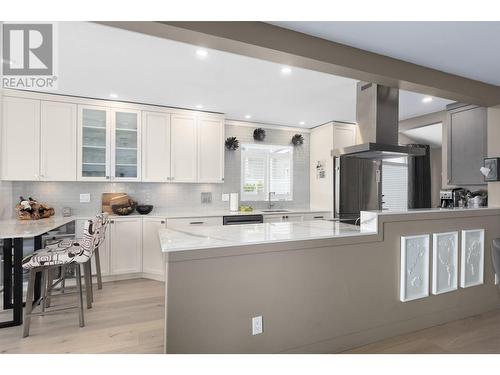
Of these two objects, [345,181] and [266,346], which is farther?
[345,181]

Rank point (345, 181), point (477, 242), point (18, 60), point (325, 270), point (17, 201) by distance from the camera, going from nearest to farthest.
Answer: point (325, 270)
point (18, 60)
point (477, 242)
point (17, 201)
point (345, 181)

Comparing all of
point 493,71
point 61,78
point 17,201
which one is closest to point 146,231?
point 17,201

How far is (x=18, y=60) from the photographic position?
2.65 m

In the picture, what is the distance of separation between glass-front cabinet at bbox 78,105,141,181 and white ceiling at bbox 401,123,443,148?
189 inches

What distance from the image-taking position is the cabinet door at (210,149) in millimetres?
4414

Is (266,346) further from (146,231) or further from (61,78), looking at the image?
(61,78)

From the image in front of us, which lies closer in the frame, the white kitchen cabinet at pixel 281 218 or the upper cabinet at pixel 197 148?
the upper cabinet at pixel 197 148

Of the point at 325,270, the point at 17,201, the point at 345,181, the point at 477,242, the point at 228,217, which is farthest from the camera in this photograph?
the point at 345,181

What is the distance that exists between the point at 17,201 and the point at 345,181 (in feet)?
16.1

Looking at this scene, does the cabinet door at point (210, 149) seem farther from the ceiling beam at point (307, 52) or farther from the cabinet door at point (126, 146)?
the ceiling beam at point (307, 52)

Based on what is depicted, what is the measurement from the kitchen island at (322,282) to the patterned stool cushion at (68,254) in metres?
0.86

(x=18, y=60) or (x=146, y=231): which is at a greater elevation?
(x=18, y=60)

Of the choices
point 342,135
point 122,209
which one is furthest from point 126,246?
point 342,135

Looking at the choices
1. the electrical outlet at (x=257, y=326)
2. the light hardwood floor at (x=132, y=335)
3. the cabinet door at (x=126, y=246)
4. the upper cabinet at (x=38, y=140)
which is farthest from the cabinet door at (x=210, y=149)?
the electrical outlet at (x=257, y=326)
